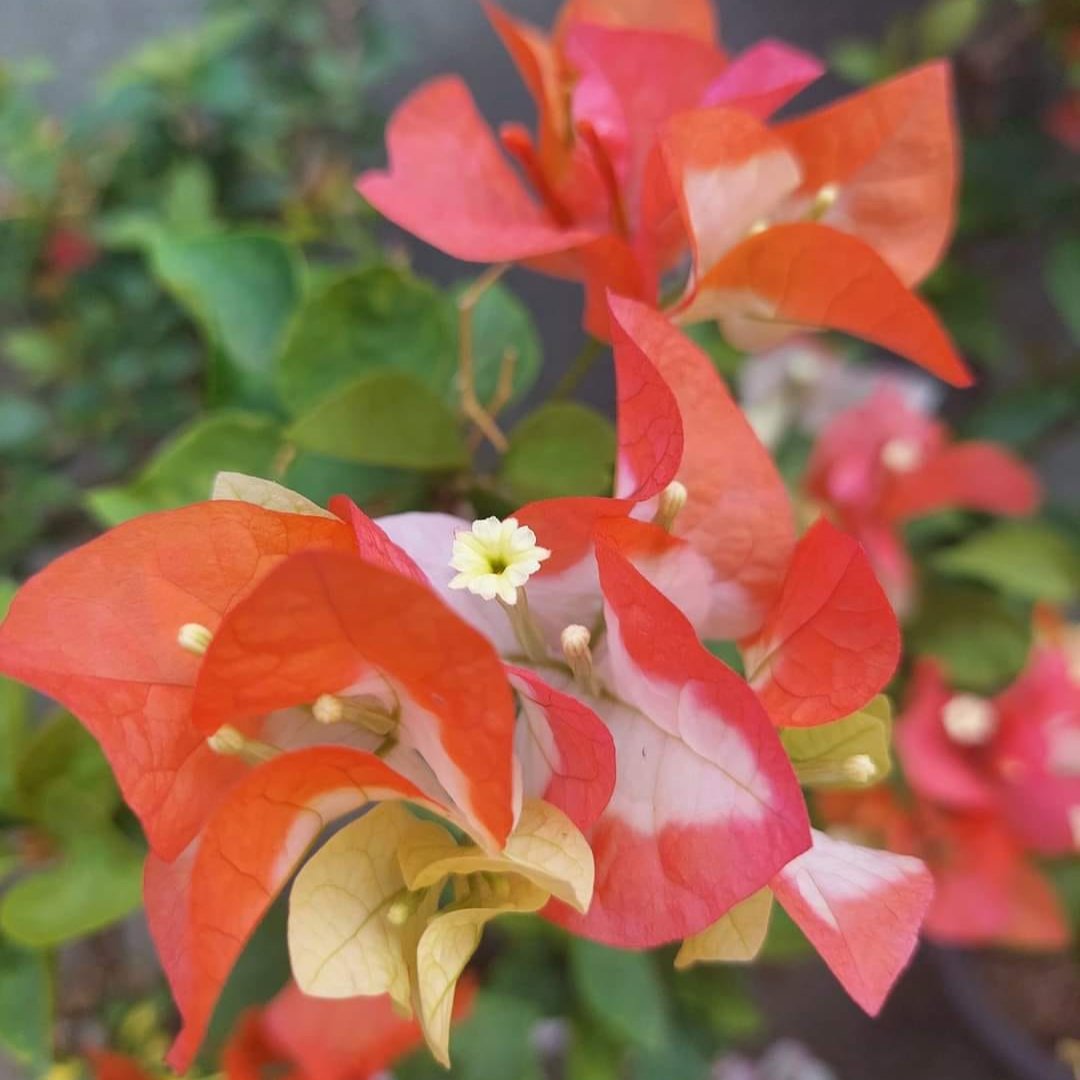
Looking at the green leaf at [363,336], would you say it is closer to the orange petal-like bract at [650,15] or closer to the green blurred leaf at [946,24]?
the orange petal-like bract at [650,15]

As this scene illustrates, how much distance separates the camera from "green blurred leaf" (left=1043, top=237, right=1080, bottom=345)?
92 cm

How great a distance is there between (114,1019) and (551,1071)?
24.5 inches

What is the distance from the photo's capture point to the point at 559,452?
1.45 feet

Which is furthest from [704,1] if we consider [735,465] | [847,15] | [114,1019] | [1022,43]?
[847,15]

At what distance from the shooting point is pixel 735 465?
0.31 meters

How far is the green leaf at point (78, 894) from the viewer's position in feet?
1.34

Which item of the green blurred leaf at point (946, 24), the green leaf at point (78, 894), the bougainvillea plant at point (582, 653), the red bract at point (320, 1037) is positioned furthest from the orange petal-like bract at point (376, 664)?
the green blurred leaf at point (946, 24)

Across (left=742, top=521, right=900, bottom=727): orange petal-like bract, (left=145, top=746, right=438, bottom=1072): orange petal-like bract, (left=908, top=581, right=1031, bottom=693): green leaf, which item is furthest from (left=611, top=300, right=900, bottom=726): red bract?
(left=908, top=581, right=1031, bottom=693): green leaf

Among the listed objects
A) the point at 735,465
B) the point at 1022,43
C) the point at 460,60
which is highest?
the point at 735,465

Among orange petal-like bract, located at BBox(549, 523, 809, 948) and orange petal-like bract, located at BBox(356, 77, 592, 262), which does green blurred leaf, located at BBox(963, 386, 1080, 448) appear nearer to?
orange petal-like bract, located at BBox(356, 77, 592, 262)

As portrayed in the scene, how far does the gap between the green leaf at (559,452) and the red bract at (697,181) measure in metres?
0.06

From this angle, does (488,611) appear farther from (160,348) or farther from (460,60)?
(460,60)

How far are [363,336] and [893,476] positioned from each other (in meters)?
0.47

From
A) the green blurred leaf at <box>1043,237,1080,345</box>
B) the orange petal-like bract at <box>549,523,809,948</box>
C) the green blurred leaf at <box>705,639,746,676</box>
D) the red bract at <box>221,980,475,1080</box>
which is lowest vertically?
the green blurred leaf at <box>1043,237,1080,345</box>
